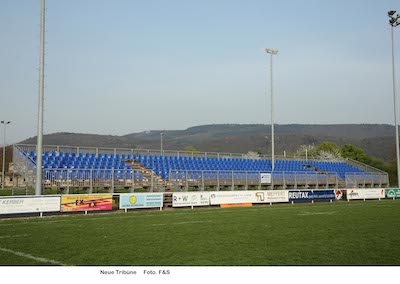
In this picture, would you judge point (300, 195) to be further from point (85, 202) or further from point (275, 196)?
point (85, 202)

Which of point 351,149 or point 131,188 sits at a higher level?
point 351,149

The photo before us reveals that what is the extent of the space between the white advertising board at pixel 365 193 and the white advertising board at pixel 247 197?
7116 mm

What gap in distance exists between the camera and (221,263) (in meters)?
9.41

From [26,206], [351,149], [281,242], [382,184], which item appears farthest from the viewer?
[351,149]

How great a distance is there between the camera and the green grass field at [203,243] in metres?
9.85

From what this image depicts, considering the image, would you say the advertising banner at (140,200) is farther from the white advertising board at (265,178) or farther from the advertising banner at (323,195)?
the advertising banner at (323,195)

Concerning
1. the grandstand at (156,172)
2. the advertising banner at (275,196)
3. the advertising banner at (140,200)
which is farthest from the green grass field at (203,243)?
the advertising banner at (275,196)

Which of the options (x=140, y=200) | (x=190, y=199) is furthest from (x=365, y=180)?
(x=140, y=200)

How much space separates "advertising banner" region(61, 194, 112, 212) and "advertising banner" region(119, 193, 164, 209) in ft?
2.70

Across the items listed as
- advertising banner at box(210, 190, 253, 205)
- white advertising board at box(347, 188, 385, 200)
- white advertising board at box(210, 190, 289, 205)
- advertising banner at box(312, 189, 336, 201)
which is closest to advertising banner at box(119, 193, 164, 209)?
advertising banner at box(210, 190, 253, 205)
